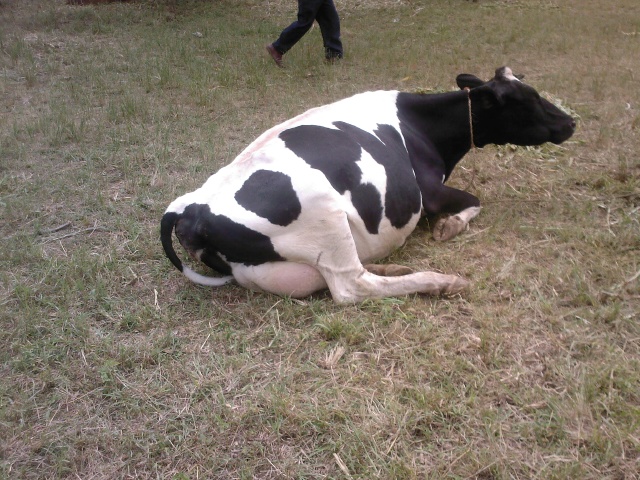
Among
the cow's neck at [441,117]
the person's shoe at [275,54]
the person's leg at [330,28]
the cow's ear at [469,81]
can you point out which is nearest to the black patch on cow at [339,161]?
the cow's neck at [441,117]

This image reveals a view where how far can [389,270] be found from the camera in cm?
341

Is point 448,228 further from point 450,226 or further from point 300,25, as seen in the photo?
point 300,25

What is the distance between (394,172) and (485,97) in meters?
1.05

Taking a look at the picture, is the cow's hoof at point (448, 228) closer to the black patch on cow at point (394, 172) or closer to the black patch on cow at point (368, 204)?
the black patch on cow at point (394, 172)

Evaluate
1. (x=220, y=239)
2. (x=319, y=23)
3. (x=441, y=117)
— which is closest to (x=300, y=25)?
(x=319, y=23)

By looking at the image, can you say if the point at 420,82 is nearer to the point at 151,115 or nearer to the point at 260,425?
the point at 151,115

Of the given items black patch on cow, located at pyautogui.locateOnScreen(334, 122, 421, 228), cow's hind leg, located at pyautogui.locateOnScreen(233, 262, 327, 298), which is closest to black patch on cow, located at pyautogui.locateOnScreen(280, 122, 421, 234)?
black patch on cow, located at pyautogui.locateOnScreen(334, 122, 421, 228)

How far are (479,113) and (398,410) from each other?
2.48 m

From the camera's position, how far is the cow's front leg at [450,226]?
3.86 metres

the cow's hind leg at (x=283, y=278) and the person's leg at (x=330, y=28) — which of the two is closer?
the cow's hind leg at (x=283, y=278)

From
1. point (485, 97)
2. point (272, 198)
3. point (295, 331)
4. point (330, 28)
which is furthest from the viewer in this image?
point (330, 28)

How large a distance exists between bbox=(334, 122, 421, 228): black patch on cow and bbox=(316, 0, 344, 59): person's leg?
13.7 ft

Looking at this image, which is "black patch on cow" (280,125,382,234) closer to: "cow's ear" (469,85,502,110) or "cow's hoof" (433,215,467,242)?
"cow's hoof" (433,215,467,242)

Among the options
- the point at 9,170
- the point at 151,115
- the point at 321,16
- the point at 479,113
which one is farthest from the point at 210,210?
the point at 321,16
